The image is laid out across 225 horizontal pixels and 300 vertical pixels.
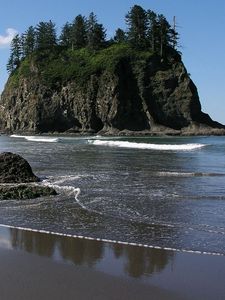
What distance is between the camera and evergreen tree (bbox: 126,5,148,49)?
104 m

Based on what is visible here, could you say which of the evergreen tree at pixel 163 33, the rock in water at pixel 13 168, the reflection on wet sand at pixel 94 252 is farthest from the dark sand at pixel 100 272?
the evergreen tree at pixel 163 33

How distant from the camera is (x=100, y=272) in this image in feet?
21.3

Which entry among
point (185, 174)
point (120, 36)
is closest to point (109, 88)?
point (120, 36)

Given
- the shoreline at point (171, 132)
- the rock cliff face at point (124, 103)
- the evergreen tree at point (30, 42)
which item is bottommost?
the shoreline at point (171, 132)

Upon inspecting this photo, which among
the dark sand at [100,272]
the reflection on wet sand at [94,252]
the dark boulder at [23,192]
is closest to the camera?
the dark sand at [100,272]

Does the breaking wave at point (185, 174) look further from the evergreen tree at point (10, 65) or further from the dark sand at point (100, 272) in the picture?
the evergreen tree at point (10, 65)

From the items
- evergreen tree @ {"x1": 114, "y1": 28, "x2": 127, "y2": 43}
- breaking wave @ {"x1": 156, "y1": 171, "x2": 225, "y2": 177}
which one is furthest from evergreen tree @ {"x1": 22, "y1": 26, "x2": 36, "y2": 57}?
breaking wave @ {"x1": 156, "y1": 171, "x2": 225, "y2": 177}

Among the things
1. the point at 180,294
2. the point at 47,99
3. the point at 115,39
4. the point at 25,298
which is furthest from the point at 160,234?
the point at 115,39

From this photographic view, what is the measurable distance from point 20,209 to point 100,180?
586cm

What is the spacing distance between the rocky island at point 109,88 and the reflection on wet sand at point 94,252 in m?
77.0

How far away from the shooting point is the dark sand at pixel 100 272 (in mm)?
5715

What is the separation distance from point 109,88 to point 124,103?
4.66 meters

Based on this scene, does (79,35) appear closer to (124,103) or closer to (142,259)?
(124,103)

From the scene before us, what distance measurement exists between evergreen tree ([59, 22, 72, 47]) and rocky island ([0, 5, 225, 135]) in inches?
122
